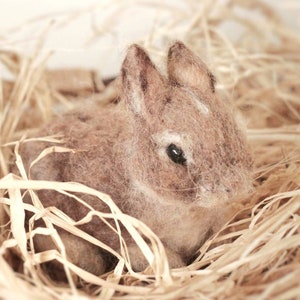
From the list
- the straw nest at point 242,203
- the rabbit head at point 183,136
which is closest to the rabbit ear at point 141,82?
the rabbit head at point 183,136

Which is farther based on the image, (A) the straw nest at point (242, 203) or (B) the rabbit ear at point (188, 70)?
(B) the rabbit ear at point (188, 70)

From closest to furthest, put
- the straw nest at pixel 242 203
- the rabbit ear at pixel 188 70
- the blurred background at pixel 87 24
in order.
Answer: the straw nest at pixel 242 203
the rabbit ear at pixel 188 70
the blurred background at pixel 87 24

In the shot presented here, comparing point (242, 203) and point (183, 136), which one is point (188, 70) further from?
point (242, 203)

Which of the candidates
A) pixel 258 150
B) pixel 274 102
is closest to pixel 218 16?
pixel 274 102

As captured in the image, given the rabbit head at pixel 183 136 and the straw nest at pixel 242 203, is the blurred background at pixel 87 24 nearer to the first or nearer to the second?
the straw nest at pixel 242 203

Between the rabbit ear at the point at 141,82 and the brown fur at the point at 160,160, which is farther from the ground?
the rabbit ear at the point at 141,82

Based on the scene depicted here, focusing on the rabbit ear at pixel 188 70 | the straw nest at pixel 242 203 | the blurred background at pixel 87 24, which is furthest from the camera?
the blurred background at pixel 87 24
